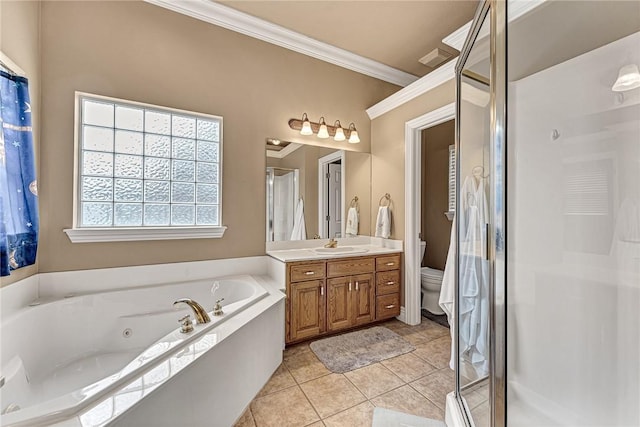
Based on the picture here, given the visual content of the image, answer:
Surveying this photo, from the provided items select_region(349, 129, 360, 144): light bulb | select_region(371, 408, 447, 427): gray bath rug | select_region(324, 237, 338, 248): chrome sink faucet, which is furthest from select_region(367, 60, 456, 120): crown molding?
select_region(371, 408, 447, 427): gray bath rug

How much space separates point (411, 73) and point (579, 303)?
122 inches

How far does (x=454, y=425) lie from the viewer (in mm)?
1381

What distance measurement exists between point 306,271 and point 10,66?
7.40ft

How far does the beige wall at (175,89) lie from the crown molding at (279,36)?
0.06 metres

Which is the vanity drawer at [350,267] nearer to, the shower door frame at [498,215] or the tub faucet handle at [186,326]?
the tub faucet handle at [186,326]

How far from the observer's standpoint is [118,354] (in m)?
1.82

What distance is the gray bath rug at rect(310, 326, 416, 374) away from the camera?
2.10m

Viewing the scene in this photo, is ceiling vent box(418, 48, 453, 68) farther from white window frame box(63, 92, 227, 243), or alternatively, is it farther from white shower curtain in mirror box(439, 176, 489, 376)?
white window frame box(63, 92, 227, 243)

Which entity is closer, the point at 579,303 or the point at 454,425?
the point at 579,303

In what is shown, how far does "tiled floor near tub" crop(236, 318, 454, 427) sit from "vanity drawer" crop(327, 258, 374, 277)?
27.7 inches

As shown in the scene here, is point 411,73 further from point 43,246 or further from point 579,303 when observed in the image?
point 43,246

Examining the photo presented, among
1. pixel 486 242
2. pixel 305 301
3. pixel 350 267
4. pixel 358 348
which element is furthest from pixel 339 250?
pixel 486 242

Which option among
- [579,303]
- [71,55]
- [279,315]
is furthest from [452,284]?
[71,55]

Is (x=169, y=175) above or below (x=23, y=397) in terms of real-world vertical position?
above
